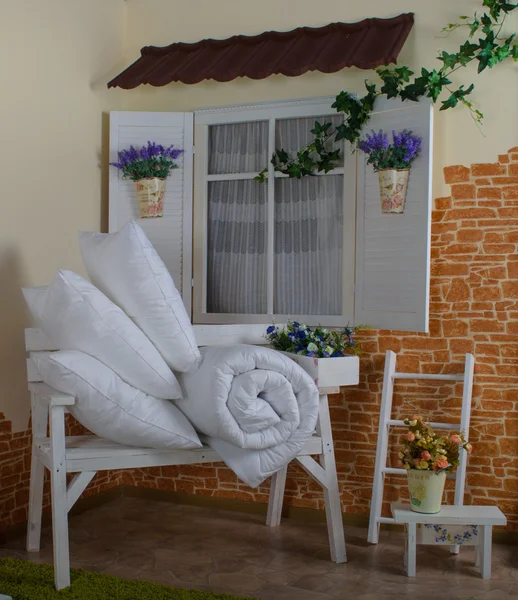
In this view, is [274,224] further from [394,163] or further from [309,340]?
[309,340]

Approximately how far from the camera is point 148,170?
4910mm

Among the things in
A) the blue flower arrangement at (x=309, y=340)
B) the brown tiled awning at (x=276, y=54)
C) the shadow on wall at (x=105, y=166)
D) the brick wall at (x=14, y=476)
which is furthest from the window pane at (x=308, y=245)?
the brick wall at (x=14, y=476)

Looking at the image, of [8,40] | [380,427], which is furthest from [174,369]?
[8,40]

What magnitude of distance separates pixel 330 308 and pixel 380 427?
80cm

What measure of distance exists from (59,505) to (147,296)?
1.03 m

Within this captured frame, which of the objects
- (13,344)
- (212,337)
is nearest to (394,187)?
(212,337)

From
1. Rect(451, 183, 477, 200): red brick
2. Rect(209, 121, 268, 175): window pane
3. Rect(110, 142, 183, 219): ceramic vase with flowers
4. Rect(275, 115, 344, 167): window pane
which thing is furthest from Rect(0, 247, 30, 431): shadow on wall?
Rect(451, 183, 477, 200): red brick

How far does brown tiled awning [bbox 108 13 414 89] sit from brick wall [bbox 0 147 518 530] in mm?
842

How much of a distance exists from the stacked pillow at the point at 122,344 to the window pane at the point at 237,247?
1221 mm

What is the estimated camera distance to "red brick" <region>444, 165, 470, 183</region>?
174 inches

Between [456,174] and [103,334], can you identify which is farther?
[456,174]

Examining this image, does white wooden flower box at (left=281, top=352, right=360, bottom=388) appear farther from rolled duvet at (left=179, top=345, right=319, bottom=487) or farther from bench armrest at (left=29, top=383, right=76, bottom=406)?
bench armrest at (left=29, top=383, right=76, bottom=406)

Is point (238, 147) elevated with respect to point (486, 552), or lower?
elevated

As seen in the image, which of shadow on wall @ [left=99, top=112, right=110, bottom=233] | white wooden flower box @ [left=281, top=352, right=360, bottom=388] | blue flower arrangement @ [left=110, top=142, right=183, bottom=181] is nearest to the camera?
white wooden flower box @ [left=281, top=352, right=360, bottom=388]
